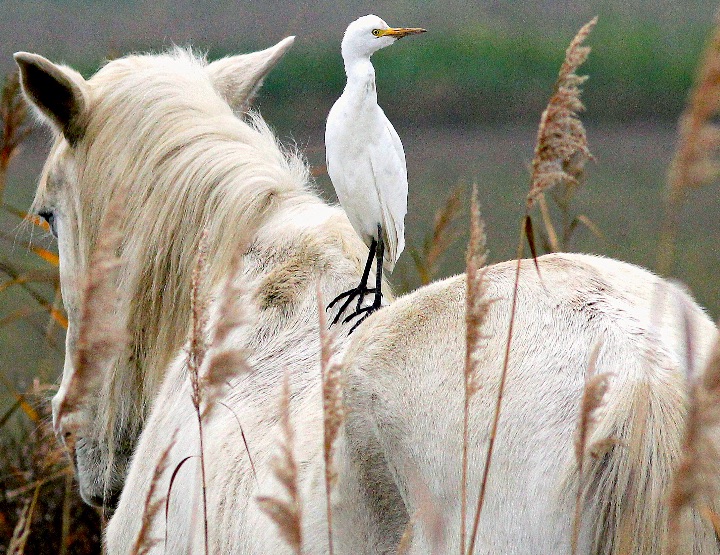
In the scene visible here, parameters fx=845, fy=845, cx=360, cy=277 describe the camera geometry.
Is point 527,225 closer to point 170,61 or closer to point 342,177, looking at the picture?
point 342,177

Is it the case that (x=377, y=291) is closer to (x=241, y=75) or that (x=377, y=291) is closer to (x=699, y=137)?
(x=699, y=137)

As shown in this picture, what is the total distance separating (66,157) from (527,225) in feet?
6.20

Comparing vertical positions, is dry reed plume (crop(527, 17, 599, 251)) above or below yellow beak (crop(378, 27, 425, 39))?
below

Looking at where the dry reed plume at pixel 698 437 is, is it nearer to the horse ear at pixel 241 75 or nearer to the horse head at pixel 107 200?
the horse head at pixel 107 200

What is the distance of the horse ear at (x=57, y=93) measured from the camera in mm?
2420

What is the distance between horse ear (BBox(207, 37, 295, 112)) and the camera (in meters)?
2.95

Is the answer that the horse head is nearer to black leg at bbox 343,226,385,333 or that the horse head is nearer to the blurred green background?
black leg at bbox 343,226,385,333

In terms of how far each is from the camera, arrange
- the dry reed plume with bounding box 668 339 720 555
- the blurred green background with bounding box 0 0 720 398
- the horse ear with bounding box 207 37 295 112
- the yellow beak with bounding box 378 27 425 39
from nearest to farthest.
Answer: the dry reed plume with bounding box 668 339 720 555 → the yellow beak with bounding box 378 27 425 39 → the horse ear with bounding box 207 37 295 112 → the blurred green background with bounding box 0 0 720 398

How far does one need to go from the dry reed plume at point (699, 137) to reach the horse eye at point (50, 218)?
87.6 inches

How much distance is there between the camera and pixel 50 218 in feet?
9.00

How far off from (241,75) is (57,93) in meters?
0.68

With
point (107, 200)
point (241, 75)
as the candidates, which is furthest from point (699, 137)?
point (241, 75)

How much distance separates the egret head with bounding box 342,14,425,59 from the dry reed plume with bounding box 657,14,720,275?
2.96ft

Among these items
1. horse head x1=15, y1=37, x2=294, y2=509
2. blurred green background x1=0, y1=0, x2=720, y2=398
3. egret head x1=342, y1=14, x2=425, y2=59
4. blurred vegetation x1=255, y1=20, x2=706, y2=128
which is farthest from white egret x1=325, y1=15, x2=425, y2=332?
blurred vegetation x1=255, y1=20, x2=706, y2=128
